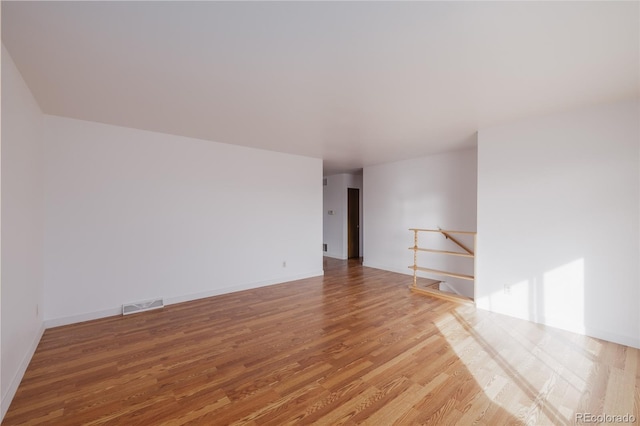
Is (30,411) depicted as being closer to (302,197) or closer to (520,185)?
(302,197)

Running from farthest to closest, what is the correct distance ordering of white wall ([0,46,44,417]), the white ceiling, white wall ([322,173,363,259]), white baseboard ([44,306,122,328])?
1. white wall ([322,173,363,259])
2. white baseboard ([44,306,122,328])
3. white wall ([0,46,44,417])
4. the white ceiling

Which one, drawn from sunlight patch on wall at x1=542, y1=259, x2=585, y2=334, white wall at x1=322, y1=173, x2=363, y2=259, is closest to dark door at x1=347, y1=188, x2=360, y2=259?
white wall at x1=322, y1=173, x2=363, y2=259

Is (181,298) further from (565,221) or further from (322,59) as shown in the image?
(565,221)

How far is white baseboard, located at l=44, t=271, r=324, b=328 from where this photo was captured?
11.0ft

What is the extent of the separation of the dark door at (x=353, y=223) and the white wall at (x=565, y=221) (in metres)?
4.41

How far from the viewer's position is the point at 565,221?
10.7 ft

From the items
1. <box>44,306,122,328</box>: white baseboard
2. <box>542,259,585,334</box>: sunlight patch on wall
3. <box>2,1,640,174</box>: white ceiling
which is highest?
<box>2,1,640,174</box>: white ceiling

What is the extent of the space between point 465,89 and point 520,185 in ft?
5.92

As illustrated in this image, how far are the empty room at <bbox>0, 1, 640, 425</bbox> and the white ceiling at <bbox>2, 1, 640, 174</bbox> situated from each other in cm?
2

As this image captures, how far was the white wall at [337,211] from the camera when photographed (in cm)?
798

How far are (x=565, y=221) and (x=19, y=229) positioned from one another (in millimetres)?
5613

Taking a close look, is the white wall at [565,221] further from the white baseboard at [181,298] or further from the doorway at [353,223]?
the doorway at [353,223]

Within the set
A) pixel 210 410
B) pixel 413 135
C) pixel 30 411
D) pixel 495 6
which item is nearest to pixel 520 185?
pixel 413 135

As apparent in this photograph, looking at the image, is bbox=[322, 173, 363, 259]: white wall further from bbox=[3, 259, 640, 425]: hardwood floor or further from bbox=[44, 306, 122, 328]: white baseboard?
bbox=[44, 306, 122, 328]: white baseboard
